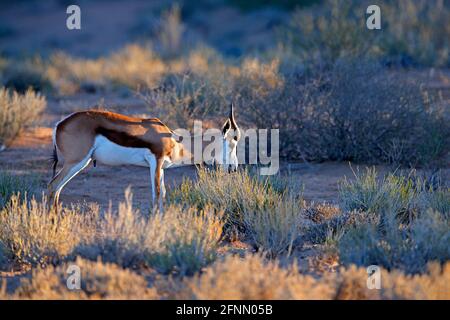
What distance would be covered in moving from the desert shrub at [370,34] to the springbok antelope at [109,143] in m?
7.38

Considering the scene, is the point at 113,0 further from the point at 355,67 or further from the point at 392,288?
the point at 392,288

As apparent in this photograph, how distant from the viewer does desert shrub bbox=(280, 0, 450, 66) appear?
1772 cm

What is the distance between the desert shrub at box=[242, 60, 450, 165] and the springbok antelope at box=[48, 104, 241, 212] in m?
3.27

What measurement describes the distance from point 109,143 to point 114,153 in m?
0.14

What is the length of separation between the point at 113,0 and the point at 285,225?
144 feet

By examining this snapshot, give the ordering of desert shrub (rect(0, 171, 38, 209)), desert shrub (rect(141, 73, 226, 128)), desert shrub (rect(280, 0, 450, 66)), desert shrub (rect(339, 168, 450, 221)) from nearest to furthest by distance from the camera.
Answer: desert shrub (rect(339, 168, 450, 221)) < desert shrub (rect(0, 171, 38, 209)) < desert shrub (rect(141, 73, 226, 128)) < desert shrub (rect(280, 0, 450, 66))

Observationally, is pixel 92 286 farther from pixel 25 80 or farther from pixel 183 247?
pixel 25 80

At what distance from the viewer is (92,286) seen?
625 cm

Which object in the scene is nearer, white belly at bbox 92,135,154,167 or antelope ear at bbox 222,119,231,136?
white belly at bbox 92,135,154,167

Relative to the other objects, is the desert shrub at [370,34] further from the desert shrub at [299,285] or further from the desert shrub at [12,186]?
the desert shrub at [299,285]

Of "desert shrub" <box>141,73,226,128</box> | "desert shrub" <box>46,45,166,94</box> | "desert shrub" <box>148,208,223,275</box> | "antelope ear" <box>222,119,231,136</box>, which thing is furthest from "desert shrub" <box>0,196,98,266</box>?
"desert shrub" <box>46,45,166,94</box>

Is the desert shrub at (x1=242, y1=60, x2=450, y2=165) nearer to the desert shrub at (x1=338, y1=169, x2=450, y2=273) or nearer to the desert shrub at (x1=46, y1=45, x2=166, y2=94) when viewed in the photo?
the desert shrub at (x1=338, y1=169, x2=450, y2=273)

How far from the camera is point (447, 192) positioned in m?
8.73
